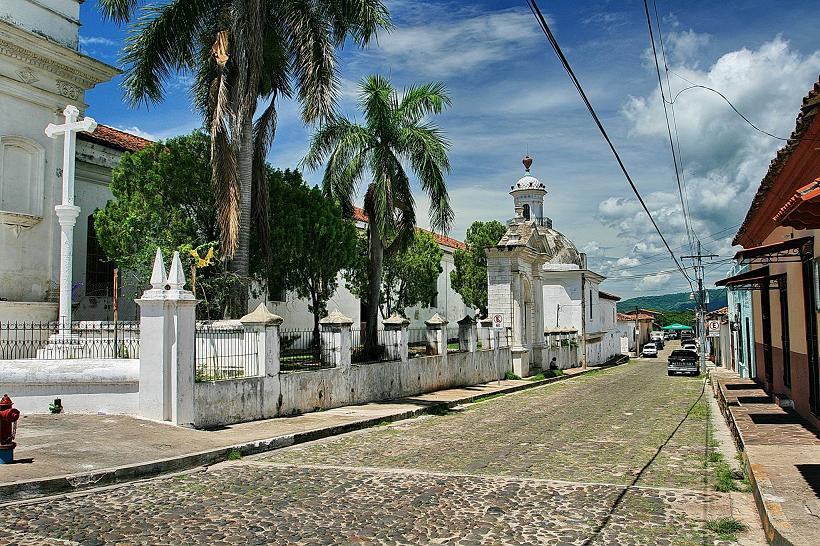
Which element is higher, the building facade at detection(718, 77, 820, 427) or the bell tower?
the bell tower

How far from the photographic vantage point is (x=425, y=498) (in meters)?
7.64

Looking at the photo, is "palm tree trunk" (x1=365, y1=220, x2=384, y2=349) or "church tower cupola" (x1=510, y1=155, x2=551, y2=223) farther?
"church tower cupola" (x1=510, y1=155, x2=551, y2=223)

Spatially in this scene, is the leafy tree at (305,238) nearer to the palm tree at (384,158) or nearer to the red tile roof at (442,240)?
the palm tree at (384,158)

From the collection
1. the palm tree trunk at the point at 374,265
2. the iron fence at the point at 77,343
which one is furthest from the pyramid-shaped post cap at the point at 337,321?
the iron fence at the point at 77,343

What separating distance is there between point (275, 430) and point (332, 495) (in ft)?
16.3

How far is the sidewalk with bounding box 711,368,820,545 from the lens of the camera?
5715mm

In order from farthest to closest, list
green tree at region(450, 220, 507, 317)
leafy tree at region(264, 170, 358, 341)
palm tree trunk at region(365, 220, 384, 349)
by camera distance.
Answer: green tree at region(450, 220, 507, 317) < leafy tree at region(264, 170, 358, 341) < palm tree trunk at region(365, 220, 384, 349)

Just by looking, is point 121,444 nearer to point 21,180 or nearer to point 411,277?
point 21,180

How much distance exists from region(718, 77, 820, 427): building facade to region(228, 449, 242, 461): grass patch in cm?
789

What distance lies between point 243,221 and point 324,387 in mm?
4472

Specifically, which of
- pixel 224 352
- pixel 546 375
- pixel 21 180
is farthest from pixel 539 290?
pixel 21 180

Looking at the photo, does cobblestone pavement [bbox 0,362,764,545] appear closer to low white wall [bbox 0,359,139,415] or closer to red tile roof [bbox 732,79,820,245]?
low white wall [bbox 0,359,139,415]

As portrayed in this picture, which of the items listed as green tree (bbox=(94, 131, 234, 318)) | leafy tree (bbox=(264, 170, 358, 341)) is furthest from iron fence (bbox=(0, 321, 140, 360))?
leafy tree (bbox=(264, 170, 358, 341))

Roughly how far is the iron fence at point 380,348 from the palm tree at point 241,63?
3.11 metres
